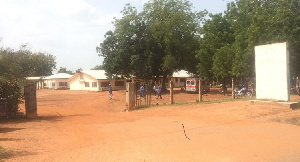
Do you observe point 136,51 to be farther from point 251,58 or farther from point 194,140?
point 194,140

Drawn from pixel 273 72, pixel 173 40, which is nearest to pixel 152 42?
pixel 173 40

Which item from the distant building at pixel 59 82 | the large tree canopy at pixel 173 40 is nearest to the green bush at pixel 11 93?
the large tree canopy at pixel 173 40

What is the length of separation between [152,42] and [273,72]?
85.6ft

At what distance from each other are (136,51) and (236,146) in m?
32.6

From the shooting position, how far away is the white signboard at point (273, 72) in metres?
15.2

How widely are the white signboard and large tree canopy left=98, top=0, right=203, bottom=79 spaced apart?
74.3 ft

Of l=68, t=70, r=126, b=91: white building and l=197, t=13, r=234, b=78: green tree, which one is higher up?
l=197, t=13, r=234, b=78: green tree

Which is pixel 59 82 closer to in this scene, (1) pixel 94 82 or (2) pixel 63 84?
(2) pixel 63 84

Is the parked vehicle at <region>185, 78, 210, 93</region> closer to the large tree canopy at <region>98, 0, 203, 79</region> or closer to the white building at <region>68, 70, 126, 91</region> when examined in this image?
the large tree canopy at <region>98, 0, 203, 79</region>

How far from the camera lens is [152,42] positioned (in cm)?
4053

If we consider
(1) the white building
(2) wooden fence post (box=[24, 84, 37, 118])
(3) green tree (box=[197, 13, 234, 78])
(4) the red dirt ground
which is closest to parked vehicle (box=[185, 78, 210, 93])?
(3) green tree (box=[197, 13, 234, 78])

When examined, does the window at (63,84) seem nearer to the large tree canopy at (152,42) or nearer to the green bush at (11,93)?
the large tree canopy at (152,42)

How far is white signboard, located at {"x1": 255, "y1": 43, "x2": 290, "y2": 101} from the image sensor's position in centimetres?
1517

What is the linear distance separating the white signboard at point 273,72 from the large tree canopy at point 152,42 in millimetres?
22654
